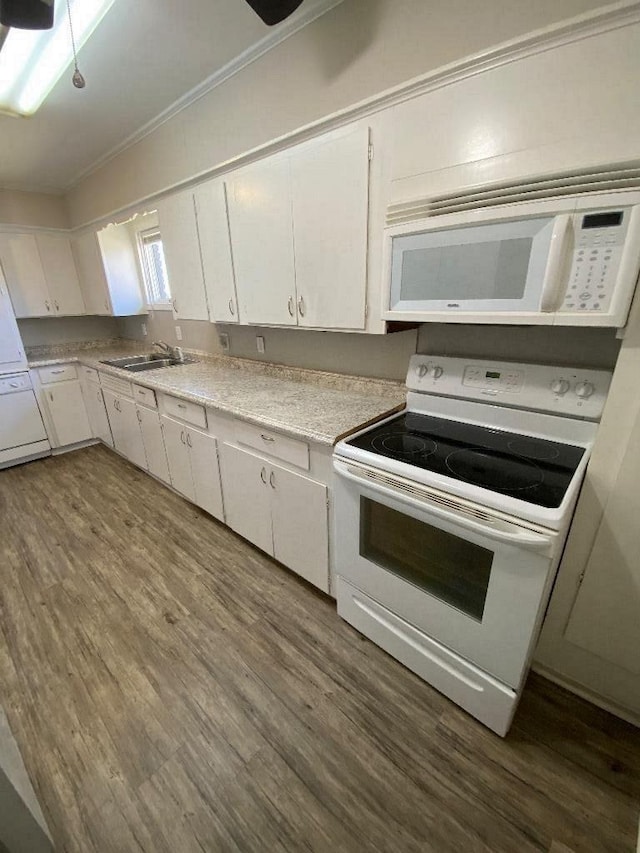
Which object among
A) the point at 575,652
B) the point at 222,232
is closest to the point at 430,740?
the point at 575,652

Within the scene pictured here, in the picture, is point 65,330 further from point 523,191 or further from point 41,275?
point 523,191

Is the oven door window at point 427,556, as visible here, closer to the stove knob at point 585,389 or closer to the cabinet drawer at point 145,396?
the stove knob at point 585,389

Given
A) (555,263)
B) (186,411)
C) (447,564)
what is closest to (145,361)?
(186,411)

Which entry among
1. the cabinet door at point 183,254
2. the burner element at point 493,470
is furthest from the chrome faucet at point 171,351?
the burner element at point 493,470

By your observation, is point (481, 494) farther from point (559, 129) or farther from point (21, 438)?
point (21, 438)

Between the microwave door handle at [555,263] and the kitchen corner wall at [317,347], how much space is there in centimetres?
72

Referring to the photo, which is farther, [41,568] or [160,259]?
[160,259]

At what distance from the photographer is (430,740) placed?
3.98ft

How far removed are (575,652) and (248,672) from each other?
1.30 metres

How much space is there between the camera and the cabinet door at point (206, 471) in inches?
81.6

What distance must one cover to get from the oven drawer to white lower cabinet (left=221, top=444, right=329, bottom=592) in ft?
0.67

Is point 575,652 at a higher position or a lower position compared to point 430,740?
higher

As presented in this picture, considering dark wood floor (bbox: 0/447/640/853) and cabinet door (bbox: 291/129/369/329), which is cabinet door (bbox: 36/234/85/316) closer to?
dark wood floor (bbox: 0/447/640/853)

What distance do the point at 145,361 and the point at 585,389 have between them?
3.33 meters
